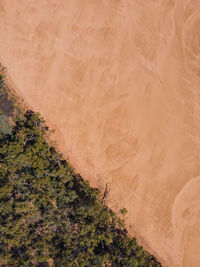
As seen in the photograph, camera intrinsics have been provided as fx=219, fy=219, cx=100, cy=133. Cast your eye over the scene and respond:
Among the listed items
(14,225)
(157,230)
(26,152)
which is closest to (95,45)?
(26,152)

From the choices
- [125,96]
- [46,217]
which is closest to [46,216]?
[46,217]

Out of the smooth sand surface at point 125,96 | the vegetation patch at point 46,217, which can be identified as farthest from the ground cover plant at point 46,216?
the smooth sand surface at point 125,96

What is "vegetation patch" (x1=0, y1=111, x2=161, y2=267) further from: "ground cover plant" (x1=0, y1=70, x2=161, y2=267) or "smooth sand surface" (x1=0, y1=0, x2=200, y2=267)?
"smooth sand surface" (x1=0, y1=0, x2=200, y2=267)

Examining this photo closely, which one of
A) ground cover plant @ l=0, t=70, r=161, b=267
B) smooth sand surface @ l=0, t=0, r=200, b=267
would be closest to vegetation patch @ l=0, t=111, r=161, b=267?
ground cover plant @ l=0, t=70, r=161, b=267

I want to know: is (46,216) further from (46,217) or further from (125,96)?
(125,96)

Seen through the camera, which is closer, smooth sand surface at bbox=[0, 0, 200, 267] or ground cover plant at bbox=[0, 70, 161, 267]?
ground cover plant at bbox=[0, 70, 161, 267]

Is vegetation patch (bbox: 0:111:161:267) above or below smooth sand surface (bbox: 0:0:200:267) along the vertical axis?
below

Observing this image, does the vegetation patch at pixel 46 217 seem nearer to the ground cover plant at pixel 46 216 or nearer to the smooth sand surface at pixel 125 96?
the ground cover plant at pixel 46 216

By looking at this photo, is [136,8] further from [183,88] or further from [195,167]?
[195,167]
